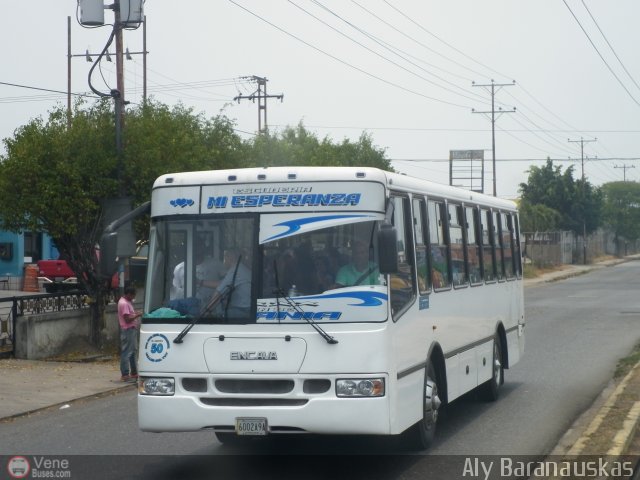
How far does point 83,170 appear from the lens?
20.1m

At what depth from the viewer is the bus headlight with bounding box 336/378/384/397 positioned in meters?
8.47

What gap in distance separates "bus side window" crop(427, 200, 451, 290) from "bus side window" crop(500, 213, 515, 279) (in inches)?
139

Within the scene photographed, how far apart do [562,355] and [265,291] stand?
11.6 metres

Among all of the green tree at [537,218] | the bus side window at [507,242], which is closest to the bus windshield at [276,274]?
the bus side window at [507,242]

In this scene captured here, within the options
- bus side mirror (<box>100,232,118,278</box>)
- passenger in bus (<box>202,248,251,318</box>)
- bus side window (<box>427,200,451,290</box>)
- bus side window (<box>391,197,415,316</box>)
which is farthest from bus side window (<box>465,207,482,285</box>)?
bus side mirror (<box>100,232,118,278</box>)

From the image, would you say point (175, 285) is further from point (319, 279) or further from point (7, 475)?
point (7, 475)

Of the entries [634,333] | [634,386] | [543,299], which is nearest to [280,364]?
[634,386]

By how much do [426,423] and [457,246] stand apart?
8.68 ft

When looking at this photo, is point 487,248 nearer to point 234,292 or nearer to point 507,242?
point 507,242

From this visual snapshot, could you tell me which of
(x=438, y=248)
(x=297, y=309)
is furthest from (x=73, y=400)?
(x=297, y=309)

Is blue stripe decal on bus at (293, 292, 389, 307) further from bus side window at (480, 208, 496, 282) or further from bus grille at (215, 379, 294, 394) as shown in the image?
bus side window at (480, 208, 496, 282)

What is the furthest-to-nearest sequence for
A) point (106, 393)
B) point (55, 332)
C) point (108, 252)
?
point (55, 332) < point (106, 393) < point (108, 252)

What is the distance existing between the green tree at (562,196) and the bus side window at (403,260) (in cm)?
7663

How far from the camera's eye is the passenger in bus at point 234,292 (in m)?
8.80
